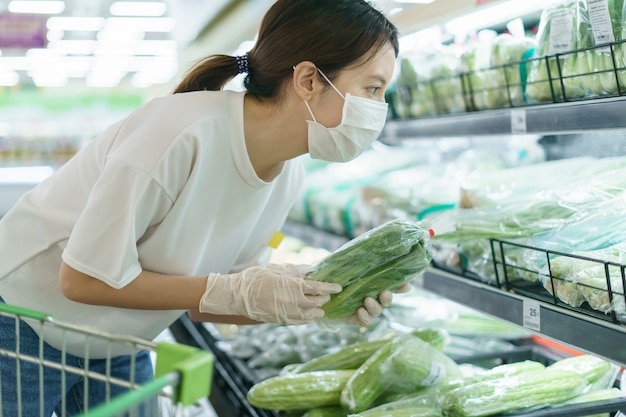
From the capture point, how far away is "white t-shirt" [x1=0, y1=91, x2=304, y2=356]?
146cm

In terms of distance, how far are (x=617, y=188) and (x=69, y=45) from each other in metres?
6.80

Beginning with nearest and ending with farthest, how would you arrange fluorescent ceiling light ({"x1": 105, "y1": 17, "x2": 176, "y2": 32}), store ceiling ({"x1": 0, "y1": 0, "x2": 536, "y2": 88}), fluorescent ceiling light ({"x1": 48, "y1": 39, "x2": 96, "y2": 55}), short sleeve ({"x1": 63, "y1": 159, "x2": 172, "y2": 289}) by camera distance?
short sleeve ({"x1": 63, "y1": 159, "x2": 172, "y2": 289}) → store ceiling ({"x1": 0, "y1": 0, "x2": 536, "y2": 88}) → fluorescent ceiling light ({"x1": 105, "y1": 17, "x2": 176, "y2": 32}) → fluorescent ceiling light ({"x1": 48, "y1": 39, "x2": 96, "y2": 55})

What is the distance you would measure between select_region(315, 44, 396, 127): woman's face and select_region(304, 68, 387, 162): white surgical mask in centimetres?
1

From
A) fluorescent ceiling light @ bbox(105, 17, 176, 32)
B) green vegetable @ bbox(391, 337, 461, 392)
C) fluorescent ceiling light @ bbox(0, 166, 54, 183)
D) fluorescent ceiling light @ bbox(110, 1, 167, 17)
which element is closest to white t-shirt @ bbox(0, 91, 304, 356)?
green vegetable @ bbox(391, 337, 461, 392)

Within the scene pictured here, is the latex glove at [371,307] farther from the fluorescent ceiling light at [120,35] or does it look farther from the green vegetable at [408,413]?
the fluorescent ceiling light at [120,35]

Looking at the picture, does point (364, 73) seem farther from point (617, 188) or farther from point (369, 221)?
point (369, 221)

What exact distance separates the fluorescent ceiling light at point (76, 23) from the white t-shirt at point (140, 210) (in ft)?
17.9

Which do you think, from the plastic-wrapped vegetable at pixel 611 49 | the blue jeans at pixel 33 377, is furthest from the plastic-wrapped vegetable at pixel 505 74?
the blue jeans at pixel 33 377

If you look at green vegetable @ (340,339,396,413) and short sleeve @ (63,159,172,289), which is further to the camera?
green vegetable @ (340,339,396,413)

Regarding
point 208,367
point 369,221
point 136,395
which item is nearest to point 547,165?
point 369,221

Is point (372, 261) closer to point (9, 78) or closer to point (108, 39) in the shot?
point (108, 39)

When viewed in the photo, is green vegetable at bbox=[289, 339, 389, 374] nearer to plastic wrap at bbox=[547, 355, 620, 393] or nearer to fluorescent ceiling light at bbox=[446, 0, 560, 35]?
plastic wrap at bbox=[547, 355, 620, 393]

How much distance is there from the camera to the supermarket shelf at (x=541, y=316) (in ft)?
4.36

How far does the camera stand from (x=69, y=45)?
7312mm
